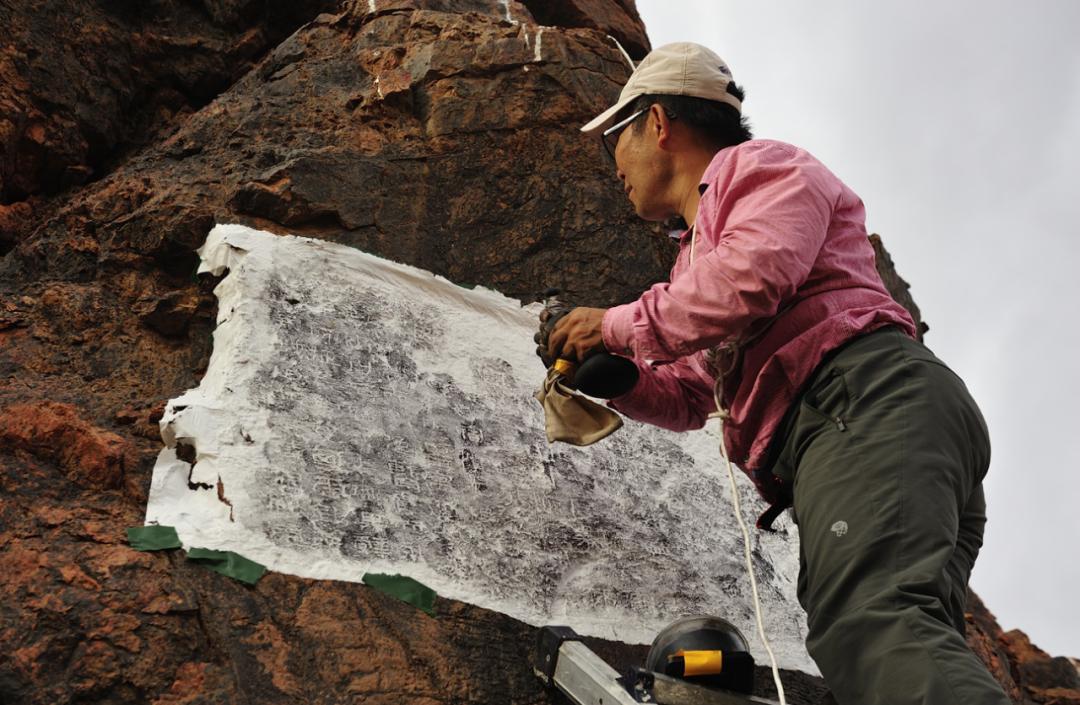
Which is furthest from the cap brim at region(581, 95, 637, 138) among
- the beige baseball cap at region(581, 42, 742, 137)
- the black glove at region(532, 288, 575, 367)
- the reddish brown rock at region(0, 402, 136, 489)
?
the reddish brown rock at region(0, 402, 136, 489)

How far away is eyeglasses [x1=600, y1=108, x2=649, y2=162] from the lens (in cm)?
316

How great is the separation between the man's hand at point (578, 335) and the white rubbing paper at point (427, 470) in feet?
2.85

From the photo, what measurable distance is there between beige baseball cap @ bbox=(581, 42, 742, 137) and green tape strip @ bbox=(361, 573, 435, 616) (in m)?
1.55

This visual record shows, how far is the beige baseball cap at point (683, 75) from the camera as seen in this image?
3.11 metres

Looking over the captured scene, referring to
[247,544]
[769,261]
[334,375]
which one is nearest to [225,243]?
[334,375]

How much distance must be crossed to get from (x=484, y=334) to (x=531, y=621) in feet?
4.14

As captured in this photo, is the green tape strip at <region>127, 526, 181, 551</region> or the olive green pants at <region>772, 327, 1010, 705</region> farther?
the green tape strip at <region>127, 526, 181, 551</region>

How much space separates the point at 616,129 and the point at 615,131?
2 centimetres

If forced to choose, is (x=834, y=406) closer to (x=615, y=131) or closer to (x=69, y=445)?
(x=615, y=131)

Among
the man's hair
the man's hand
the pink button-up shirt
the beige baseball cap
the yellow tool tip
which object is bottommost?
the yellow tool tip

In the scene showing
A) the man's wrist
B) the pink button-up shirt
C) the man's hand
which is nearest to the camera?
the pink button-up shirt

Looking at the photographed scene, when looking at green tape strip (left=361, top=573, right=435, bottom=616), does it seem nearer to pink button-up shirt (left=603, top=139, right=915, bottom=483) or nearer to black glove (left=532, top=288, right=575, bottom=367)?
black glove (left=532, top=288, right=575, bottom=367)

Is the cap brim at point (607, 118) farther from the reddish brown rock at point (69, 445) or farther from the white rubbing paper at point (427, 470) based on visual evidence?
the reddish brown rock at point (69, 445)

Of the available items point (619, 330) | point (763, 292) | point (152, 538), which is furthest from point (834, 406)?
point (152, 538)
